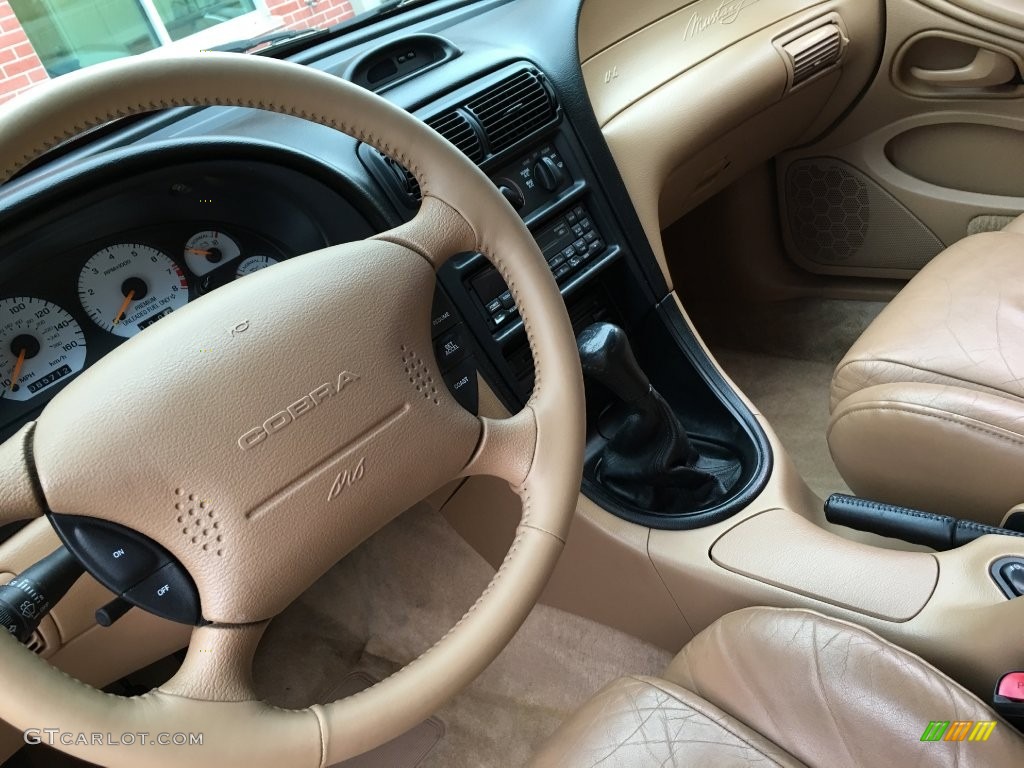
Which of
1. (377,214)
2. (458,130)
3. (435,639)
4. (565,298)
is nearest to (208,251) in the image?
(377,214)

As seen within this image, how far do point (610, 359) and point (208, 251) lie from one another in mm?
504

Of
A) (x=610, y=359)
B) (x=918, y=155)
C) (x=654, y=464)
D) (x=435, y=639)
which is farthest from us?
(x=918, y=155)

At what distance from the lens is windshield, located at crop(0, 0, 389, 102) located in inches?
43.5

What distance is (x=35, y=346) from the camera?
0.90 meters

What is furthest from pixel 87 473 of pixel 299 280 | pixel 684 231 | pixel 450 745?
pixel 684 231

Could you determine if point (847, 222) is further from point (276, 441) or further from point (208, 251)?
point (276, 441)

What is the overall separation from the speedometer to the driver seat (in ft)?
2.18

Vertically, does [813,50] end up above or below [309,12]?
below

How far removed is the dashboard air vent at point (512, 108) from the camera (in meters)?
1.12

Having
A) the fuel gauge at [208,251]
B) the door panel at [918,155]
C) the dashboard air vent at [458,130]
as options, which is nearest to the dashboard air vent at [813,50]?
the door panel at [918,155]

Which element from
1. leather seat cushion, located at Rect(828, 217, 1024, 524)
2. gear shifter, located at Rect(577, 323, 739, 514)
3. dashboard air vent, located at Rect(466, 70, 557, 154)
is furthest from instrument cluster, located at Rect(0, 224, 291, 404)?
leather seat cushion, located at Rect(828, 217, 1024, 524)

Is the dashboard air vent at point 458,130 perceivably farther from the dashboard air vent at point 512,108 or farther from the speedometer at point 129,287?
the speedometer at point 129,287

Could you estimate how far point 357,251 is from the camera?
0.76 meters

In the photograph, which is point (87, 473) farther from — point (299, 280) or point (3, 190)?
point (3, 190)
